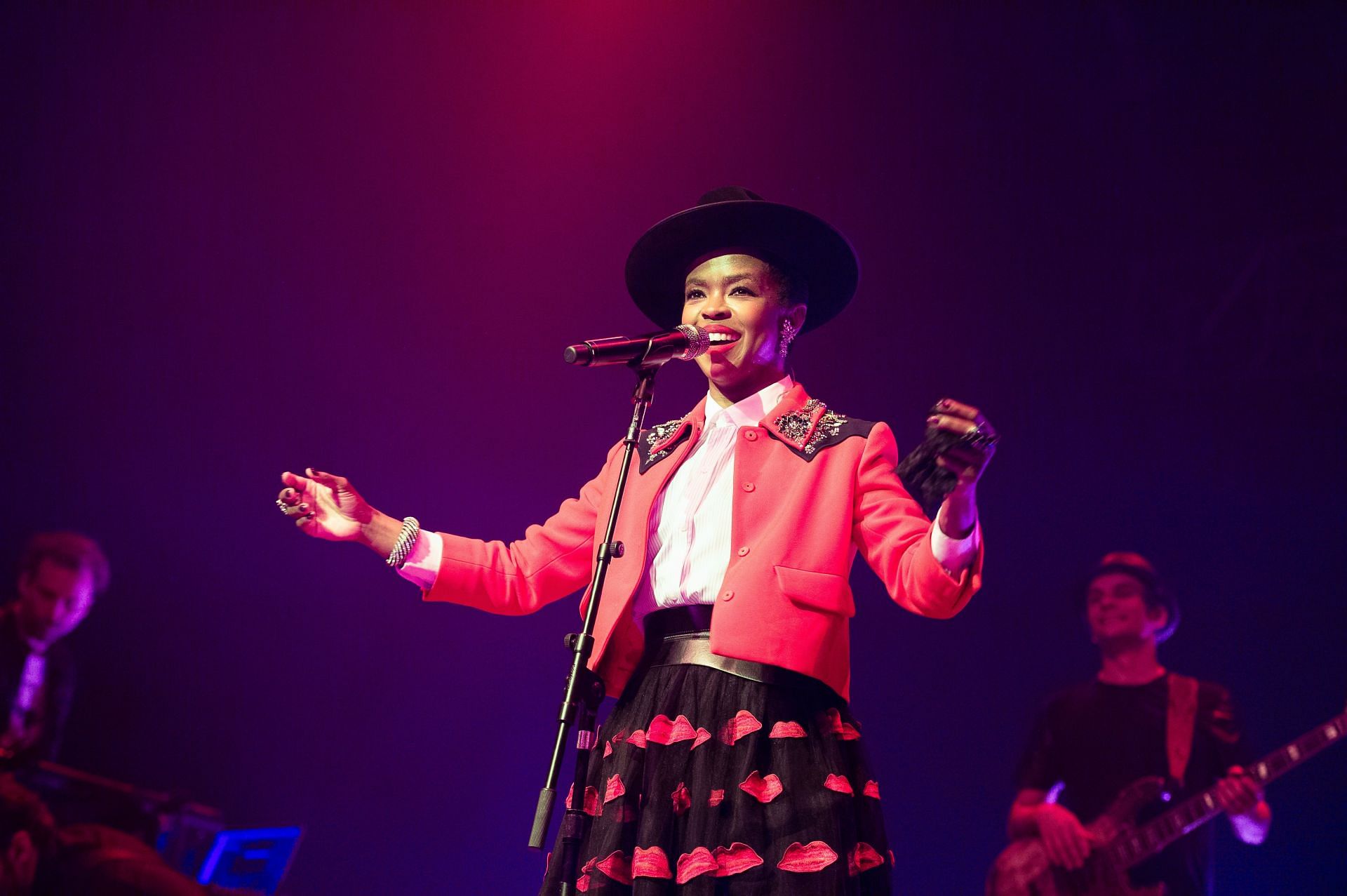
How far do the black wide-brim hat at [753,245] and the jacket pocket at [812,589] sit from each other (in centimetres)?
96

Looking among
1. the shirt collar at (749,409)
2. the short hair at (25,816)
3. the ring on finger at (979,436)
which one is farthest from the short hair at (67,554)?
the ring on finger at (979,436)

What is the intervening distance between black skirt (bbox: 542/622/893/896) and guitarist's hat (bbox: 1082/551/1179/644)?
108 inches

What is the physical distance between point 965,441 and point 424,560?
1195mm

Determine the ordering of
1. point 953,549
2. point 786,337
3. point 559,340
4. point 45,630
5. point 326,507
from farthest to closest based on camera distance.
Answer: point 559,340, point 45,630, point 786,337, point 326,507, point 953,549

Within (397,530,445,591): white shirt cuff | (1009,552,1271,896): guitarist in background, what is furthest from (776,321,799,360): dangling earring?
(1009,552,1271,896): guitarist in background

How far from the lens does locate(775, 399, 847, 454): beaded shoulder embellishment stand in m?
2.25

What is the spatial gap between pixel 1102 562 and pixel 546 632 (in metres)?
2.42

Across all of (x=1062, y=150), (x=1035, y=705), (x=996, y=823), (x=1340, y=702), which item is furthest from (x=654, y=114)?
(x=1340, y=702)

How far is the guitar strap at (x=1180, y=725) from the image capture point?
4.03 meters

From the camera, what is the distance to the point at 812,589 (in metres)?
2.00

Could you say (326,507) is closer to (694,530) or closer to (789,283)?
(694,530)

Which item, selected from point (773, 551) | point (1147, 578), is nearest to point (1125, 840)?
point (1147, 578)

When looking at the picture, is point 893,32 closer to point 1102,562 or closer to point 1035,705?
point 1102,562

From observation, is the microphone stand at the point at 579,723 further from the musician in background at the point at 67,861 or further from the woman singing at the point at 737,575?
the musician in background at the point at 67,861
